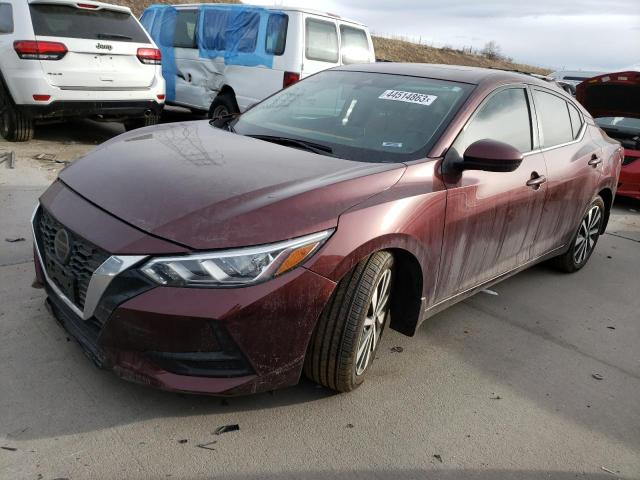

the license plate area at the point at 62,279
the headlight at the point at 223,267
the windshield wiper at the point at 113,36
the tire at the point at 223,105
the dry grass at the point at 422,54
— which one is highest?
the windshield wiper at the point at 113,36

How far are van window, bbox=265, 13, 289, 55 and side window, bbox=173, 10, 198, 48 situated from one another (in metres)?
1.75

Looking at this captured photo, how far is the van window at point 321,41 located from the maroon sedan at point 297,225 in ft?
15.2

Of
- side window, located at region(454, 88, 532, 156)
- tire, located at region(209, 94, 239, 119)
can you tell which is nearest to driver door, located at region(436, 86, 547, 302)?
side window, located at region(454, 88, 532, 156)

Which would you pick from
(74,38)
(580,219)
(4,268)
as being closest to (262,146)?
(4,268)

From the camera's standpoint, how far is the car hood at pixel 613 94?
7805 mm

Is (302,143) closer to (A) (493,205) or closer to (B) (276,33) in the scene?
(A) (493,205)

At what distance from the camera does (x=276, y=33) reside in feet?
27.3

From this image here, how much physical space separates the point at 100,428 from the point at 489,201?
2292 mm

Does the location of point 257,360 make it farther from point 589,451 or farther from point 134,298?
point 589,451

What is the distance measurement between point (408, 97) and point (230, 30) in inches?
245

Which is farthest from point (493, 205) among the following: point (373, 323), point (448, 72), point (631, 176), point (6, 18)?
point (6, 18)

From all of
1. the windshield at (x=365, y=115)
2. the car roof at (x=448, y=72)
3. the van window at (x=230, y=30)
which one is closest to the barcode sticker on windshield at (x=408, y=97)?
the windshield at (x=365, y=115)

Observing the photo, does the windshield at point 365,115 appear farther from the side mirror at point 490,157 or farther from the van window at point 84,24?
the van window at point 84,24

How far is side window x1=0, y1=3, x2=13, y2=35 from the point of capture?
659 cm
